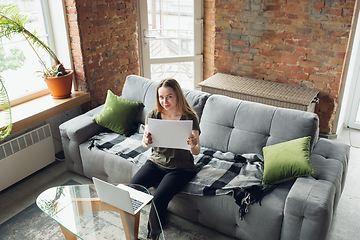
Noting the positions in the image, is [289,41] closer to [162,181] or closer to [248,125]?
[248,125]

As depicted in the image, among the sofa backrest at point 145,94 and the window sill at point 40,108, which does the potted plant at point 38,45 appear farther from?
the sofa backrest at point 145,94

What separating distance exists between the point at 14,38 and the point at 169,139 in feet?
6.71

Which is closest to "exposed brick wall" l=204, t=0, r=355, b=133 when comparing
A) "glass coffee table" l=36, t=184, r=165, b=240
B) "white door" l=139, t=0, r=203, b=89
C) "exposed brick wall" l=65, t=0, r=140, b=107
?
"white door" l=139, t=0, r=203, b=89

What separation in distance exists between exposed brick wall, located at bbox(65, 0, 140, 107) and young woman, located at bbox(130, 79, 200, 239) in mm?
1459

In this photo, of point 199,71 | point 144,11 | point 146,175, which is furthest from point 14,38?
point 199,71

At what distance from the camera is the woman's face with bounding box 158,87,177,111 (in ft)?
7.38

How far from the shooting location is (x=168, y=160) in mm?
2361

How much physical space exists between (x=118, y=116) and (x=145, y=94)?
0.36m

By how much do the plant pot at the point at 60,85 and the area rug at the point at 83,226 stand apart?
1.18 m

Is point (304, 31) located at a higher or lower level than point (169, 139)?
higher

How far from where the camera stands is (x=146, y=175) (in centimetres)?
233

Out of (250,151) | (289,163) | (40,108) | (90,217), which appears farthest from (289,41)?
(90,217)

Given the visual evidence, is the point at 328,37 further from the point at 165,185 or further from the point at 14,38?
the point at 14,38

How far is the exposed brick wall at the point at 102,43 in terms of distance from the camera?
3.33 m
